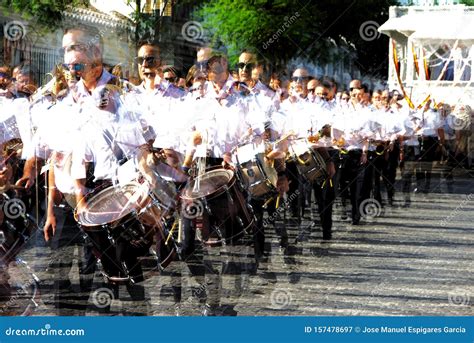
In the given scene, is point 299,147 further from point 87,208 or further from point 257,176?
point 87,208

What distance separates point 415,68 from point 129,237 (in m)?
23.4

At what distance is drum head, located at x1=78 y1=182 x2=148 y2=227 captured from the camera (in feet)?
26.3

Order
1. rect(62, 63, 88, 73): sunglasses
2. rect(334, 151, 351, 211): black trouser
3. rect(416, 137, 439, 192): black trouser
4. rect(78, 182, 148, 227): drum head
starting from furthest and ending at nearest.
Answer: rect(416, 137, 439, 192): black trouser, rect(334, 151, 351, 211): black trouser, rect(62, 63, 88, 73): sunglasses, rect(78, 182, 148, 227): drum head

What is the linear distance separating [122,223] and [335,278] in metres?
3.57

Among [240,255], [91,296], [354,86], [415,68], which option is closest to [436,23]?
[415,68]

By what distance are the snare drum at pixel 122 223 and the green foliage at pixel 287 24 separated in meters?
10.7

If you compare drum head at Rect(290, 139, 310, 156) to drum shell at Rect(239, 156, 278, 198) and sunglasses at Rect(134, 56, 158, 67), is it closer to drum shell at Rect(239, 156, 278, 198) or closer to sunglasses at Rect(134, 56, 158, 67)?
sunglasses at Rect(134, 56, 158, 67)

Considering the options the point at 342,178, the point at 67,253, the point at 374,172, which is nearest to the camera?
the point at 67,253

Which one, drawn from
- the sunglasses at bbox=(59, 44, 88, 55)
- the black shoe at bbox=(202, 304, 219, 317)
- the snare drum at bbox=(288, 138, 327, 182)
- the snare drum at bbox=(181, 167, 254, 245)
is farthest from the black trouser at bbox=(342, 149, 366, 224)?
the sunglasses at bbox=(59, 44, 88, 55)

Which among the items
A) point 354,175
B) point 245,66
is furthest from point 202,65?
point 354,175

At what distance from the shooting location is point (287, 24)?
20.0 m

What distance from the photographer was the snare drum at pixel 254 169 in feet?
34.3
